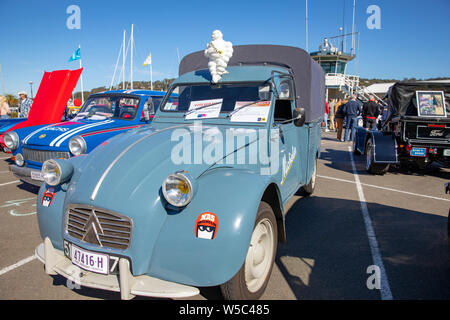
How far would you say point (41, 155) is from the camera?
5270 millimetres

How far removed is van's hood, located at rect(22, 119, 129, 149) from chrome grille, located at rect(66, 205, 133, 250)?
3.23 meters

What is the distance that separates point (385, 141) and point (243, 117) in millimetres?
5408

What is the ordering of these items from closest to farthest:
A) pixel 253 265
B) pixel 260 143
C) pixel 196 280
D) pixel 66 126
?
pixel 196 280 → pixel 253 265 → pixel 260 143 → pixel 66 126

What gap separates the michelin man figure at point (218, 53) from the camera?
11.6 ft

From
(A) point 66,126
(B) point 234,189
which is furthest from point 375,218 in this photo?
(A) point 66,126

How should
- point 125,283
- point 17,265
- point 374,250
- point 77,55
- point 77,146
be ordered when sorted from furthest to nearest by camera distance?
1. point 77,55
2. point 77,146
3. point 374,250
4. point 17,265
5. point 125,283

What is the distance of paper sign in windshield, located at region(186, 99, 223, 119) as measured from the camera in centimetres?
359

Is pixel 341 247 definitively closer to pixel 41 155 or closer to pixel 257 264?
pixel 257 264

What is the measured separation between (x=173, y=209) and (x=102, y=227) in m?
0.52

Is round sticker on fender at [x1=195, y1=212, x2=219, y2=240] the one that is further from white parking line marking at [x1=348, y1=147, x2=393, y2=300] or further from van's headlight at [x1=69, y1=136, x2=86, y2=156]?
van's headlight at [x1=69, y1=136, x2=86, y2=156]

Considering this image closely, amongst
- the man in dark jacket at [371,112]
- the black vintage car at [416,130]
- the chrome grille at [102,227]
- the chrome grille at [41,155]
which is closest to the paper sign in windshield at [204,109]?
the chrome grille at [102,227]

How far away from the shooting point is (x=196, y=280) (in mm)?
2076

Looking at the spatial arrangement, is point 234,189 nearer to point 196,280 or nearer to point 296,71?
point 196,280

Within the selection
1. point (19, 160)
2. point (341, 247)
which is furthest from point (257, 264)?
point (19, 160)
